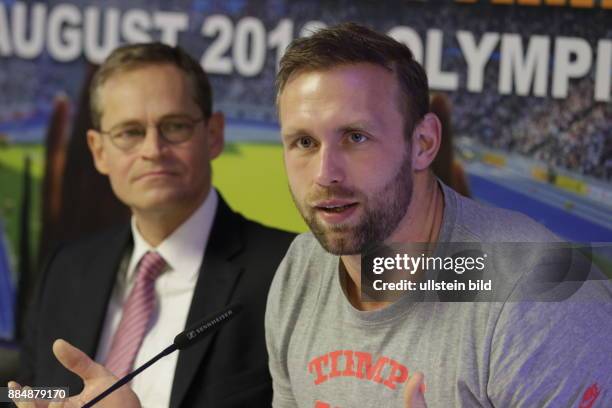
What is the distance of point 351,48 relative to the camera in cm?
153

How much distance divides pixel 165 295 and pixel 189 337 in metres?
0.74

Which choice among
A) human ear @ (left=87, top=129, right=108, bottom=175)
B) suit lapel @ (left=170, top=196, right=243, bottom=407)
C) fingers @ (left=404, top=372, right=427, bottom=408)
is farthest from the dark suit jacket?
fingers @ (left=404, top=372, right=427, bottom=408)

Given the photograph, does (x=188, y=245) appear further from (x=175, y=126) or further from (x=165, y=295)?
(x=175, y=126)

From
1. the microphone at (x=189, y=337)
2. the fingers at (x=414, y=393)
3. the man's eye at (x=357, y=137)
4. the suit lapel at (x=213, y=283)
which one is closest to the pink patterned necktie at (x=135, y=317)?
the suit lapel at (x=213, y=283)

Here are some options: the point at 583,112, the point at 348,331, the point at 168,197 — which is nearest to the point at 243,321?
the point at 168,197

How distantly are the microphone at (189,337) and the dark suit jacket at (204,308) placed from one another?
51 cm

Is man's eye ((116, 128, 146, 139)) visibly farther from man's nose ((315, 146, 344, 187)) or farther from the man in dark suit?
man's nose ((315, 146, 344, 187))

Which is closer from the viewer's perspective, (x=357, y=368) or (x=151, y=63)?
(x=357, y=368)

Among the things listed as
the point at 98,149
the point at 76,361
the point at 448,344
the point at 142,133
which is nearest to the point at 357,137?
the point at 448,344

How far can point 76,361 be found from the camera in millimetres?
1779

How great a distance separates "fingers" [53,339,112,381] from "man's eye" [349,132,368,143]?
784mm

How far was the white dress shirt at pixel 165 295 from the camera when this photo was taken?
214cm

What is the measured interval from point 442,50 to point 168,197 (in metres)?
0.94

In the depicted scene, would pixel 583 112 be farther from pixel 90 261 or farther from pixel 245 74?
pixel 90 261
